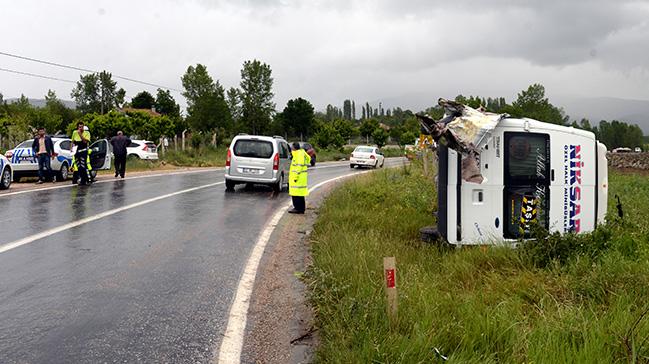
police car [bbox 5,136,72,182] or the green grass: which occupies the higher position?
police car [bbox 5,136,72,182]

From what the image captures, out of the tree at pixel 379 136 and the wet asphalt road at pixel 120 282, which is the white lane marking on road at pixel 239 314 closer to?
the wet asphalt road at pixel 120 282

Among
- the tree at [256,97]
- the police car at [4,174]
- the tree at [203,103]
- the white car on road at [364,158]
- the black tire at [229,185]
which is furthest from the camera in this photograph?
the tree at [256,97]

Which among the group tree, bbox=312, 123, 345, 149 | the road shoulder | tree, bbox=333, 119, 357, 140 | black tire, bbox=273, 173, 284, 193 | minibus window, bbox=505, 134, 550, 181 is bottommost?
the road shoulder

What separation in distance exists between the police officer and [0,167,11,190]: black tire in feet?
6.01

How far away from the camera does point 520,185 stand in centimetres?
729

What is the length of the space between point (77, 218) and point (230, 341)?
6.48m

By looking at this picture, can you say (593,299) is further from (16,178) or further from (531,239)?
(16,178)

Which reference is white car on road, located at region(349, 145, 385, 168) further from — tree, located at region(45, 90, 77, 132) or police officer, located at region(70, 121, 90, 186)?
tree, located at region(45, 90, 77, 132)

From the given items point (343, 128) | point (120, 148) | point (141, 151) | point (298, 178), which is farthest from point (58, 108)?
point (298, 178)

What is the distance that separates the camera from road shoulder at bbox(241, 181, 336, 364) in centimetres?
443

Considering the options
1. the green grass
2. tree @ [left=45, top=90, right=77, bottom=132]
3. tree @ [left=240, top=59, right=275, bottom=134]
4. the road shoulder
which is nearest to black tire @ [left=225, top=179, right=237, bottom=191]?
the road shoulder

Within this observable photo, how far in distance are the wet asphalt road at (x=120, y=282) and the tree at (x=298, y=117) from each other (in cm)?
6079

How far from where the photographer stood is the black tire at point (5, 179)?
1489 cm

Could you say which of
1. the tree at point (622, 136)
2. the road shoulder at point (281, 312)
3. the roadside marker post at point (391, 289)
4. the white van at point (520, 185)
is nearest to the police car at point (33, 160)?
the road shoulder at point (281, 312)
